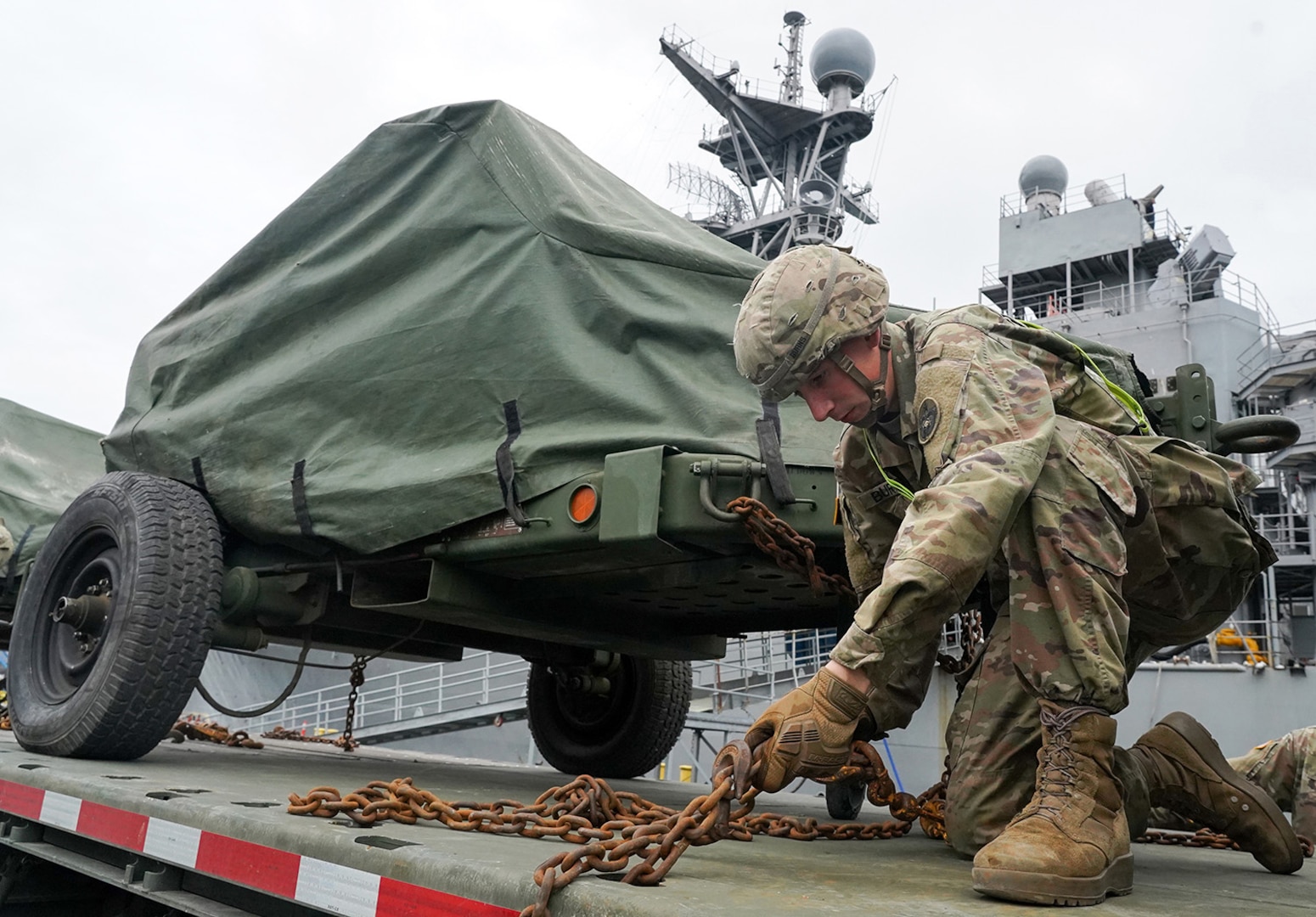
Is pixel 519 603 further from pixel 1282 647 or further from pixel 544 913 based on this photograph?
pixel 1282 647

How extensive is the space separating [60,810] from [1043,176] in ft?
95.6

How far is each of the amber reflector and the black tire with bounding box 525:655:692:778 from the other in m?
2.17

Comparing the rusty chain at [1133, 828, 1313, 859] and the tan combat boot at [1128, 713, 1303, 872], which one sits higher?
the tan combat boot at [1128, 713, 1303, 872]

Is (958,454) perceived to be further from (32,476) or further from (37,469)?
(37,469)

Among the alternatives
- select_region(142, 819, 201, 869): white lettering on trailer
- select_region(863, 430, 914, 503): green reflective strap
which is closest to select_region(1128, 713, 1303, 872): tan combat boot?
select_region(863, 430, 914, 503): green reflective strap

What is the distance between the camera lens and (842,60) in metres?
31.1

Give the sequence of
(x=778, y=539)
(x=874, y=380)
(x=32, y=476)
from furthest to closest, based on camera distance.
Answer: (x=32, y=476)
(x=778, y=539)
(x=874, y=380)

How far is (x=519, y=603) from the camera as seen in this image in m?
3.40

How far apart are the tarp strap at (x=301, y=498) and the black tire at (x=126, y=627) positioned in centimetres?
30

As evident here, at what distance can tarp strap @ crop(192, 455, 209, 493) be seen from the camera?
368cm

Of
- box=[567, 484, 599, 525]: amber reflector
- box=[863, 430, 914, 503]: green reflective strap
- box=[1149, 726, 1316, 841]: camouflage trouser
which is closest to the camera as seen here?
box=[863, 430, 914, 503]: green reflective strap

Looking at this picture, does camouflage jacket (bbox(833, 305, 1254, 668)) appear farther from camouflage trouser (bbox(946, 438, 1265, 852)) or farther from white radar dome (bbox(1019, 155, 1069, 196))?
white radar dome (bbox(1019, 155, 1069, 196))

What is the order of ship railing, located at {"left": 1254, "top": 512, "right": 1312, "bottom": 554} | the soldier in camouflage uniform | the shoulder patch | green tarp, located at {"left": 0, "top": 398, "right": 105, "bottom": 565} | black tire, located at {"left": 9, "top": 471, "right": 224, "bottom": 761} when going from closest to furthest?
1. the soldier in camouflage uniform
2. the shoulder patch
3. black tire, located at {"left": 9, "top": 471, "right": 224, "bottom": 761}
4. green tarp, located at {"left": 0, "top": 398, "right": 105, "bottom": 565}
5. ship railing, located at {"left": 1254, "top": 512, "right": 1312, "bottom": 554}

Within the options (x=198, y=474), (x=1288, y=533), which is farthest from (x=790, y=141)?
(x=198, y=474)
